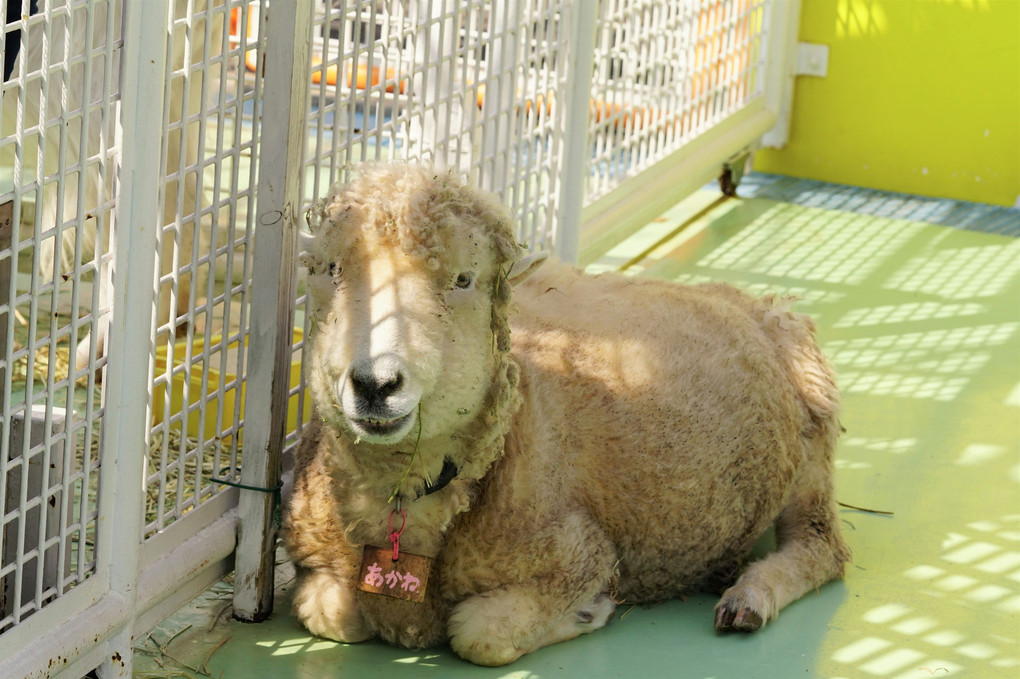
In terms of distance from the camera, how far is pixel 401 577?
2832mm

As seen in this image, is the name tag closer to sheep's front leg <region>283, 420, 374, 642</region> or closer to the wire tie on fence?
sheep's front leg <region>283, 420, 374, 642</region>

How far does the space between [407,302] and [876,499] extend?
1950 mm

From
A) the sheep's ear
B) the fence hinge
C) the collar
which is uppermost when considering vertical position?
the sheep's ear

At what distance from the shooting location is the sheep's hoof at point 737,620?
316 cm

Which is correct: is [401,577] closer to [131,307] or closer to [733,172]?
[131,307]

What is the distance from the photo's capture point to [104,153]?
2354 mm

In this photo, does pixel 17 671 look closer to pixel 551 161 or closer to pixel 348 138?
pixel 348 138

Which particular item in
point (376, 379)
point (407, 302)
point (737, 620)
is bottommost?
point (737, 620)

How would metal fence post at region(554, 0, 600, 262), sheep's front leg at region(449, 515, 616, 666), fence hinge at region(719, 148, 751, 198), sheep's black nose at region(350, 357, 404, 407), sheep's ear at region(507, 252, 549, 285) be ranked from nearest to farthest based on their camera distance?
sheep's black nose at region(350, 357, 404, 407) → sheep's ear at region(507, 252, 549, 285) → sheep's front leg at region(449, 515, 616, 666) → metal fence post at region(554, 0, 600, 262) → fence hinge at region(719, 148, 751, 198)

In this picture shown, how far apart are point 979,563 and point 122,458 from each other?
2.26 m

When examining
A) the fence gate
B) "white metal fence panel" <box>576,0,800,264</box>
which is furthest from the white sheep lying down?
"white metal fence panel" <box>576,0,800,264</box>

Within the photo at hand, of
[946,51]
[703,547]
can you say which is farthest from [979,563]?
[946,51]

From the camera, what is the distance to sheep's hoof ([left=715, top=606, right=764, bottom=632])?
316cm

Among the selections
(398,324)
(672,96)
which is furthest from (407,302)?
(672,96)
